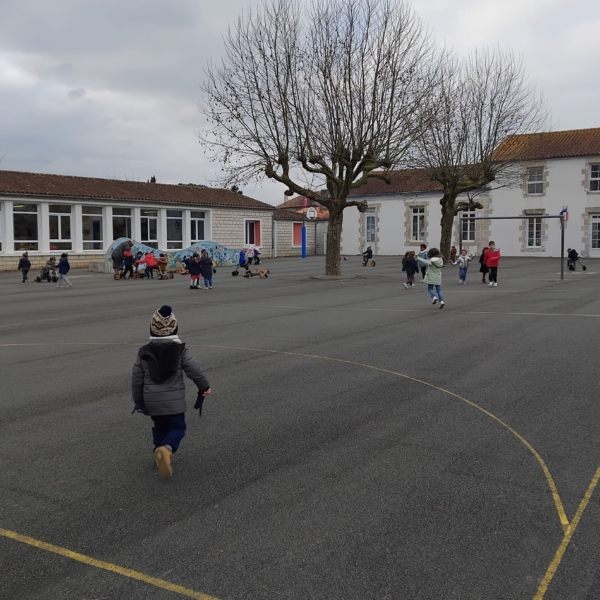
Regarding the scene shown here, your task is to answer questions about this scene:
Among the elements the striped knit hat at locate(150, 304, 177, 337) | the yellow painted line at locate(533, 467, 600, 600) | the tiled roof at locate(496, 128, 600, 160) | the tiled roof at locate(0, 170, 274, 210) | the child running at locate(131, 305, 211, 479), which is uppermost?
the tiled roof at locate(496, 128, 600, 160)

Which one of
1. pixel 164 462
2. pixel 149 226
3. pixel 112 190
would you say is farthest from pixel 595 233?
pixel 164 462

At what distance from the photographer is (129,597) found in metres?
3.47

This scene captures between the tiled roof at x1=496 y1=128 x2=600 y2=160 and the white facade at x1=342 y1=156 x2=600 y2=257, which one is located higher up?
the tiled roof at x1=496 y1=128 x2=600 y2=160

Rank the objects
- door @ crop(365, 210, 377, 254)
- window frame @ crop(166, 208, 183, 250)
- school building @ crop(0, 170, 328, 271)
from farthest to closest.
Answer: door @ crop(365, 210, 377, 254)
window frame @ crop(166, 208, 183, 250)
school building @ crop(0, 170, 328, 271)

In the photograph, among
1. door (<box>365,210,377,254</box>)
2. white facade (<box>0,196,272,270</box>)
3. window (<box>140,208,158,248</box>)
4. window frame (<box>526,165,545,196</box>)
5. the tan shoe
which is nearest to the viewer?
the tan shoe

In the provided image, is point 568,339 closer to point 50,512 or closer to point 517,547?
point 517,547

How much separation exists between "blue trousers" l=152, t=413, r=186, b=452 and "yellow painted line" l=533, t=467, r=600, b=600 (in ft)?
9.83

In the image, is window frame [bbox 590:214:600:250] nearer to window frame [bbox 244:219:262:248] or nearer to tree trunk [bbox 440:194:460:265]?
tree trunk [bbox 440:194:460:265]

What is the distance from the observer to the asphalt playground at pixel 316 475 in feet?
12.1

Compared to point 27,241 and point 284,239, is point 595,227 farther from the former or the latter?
point 27,241

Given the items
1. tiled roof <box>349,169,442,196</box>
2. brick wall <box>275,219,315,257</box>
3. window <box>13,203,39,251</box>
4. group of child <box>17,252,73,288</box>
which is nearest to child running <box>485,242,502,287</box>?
group of child <box>17,252,73,288</box>

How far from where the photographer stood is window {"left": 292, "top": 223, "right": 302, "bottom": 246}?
5317 cm

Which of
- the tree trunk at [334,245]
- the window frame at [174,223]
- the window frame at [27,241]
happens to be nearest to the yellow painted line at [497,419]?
the tree trunk at [334,245]

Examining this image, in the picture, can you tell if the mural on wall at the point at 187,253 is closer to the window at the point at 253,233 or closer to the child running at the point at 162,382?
the window at the point at 253,233
